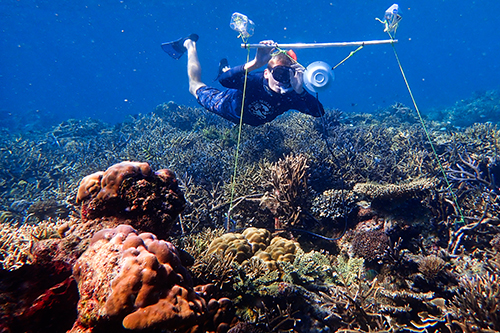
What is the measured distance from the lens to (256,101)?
17.7 ft

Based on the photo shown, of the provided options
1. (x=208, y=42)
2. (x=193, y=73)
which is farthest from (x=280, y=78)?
(x=208, y=42)

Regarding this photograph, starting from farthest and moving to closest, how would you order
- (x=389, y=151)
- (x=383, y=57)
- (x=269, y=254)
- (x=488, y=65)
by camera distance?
(x=488, y=65), (x=383, y=57), (x=389, y=151), (x=269, y=254)

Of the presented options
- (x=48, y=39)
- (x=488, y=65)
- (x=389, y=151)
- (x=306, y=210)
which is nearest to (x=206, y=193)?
(x=306, y=210)

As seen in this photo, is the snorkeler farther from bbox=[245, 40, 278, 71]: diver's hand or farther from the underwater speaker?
the underwater speaker

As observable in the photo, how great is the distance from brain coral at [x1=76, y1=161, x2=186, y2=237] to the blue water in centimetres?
1589

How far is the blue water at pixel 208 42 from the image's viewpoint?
42656mm

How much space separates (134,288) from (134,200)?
1071 millimetres

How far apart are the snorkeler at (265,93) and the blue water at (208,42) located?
477 inches

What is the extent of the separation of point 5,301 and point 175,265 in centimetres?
136

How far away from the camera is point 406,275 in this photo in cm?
303

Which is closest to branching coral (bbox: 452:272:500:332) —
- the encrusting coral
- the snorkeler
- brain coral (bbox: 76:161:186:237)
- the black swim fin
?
the encrusting coral

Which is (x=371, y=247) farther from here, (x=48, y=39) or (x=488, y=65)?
(x=488, y=65)

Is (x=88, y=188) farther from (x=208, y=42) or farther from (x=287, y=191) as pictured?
(x=208, y=42)

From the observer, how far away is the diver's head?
14.2ft
